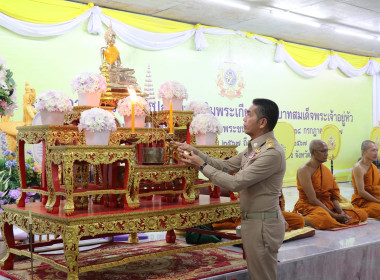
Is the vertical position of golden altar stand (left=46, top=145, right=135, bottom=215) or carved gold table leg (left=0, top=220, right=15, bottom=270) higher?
golden altar stand (left=46, top=145, right=135, bottom=215)

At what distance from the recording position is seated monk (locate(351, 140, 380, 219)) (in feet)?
22.5

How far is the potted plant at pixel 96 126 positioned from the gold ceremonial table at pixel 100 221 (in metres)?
0.51

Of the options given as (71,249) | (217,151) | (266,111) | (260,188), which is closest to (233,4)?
(217,151)

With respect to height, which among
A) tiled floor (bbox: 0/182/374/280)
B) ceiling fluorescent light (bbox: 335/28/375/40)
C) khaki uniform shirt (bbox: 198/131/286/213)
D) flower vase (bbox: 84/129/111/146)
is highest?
ceiling fluorescent light (bbox: 335/28/375/40)

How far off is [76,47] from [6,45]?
119 centimetres

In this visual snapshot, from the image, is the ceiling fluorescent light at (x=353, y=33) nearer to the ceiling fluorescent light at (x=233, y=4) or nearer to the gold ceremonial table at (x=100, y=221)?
the ceiling fluorescent light at (x=233, y=4)

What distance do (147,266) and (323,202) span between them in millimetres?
2955

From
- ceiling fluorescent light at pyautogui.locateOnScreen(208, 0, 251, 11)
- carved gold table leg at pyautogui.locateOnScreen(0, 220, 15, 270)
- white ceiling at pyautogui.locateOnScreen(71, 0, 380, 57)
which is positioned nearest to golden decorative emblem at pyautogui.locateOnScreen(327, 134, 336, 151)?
white ceiling at pyautogui.locateOnScreen(71, 0, 380, 57)

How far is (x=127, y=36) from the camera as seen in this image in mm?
8734

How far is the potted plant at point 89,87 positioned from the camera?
3.90 m

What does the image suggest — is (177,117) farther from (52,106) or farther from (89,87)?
(52,106)

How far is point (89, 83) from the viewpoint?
12.8 feet


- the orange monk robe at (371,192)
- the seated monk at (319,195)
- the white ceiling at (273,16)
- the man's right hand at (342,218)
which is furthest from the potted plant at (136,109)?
the white ceiling at (273,16)

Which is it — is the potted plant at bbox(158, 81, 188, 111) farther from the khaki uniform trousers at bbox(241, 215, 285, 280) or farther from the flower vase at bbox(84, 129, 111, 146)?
the khaki uniform trousers at bbox(241, 215, 285, 280)
